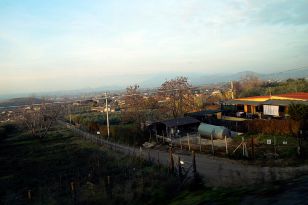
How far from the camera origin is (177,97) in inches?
1836

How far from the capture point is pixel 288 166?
15.8m

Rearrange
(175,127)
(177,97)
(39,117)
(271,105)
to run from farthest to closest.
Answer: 1. (39,117)
2. (177,97)
3. (271,105)
4. (175,127)

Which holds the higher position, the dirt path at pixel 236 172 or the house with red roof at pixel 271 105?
the house with red roof at pixel 271 105

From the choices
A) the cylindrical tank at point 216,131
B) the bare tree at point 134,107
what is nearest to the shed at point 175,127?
the cylindrical tank at point 216,131

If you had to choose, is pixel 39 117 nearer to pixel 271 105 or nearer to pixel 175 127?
pixel 175 127

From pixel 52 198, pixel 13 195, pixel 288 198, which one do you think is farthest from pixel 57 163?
pixel 288 198

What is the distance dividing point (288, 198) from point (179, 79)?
40951 millimetres

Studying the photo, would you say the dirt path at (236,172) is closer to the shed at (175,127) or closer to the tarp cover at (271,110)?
the shed at (175,127)

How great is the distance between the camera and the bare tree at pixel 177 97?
4569 centimetres

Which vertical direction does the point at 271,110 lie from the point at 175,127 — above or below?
above

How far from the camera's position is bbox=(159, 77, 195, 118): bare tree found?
45.7m

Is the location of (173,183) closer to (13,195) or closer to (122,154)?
(13,195)

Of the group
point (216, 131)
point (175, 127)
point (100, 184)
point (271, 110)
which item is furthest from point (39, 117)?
point (100, 184)

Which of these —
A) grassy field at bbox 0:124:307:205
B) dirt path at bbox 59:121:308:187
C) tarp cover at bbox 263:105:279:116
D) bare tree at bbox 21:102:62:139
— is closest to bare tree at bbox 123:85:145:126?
bare tree at bbox 21:102:62:139
